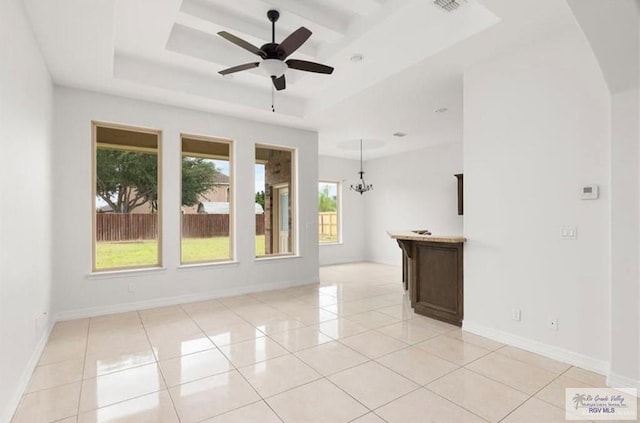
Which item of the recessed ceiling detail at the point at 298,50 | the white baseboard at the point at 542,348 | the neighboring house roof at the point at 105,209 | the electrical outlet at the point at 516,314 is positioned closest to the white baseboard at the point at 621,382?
the white baseboard at the point at 542,348

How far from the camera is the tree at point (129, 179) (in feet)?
14.9

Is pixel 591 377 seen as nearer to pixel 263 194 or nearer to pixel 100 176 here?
pixel 263 194

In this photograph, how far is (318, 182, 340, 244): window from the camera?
9.05 metres

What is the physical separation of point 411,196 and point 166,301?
591 centimetres

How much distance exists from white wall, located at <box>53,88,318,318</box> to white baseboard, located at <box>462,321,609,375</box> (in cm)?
331

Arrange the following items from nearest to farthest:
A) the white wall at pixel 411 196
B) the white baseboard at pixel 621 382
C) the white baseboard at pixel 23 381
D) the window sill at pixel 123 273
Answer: the white baseboard at pixel 23 381 → the white baseboard at pixel 621 382 → the window sill at pixel 123 273 → the white wall at pixel 411 196

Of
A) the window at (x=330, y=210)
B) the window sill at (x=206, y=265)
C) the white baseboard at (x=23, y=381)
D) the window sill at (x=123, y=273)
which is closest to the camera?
the white baseboard at (x=23, y=381)

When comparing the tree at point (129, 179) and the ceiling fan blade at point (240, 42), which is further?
the tree at point (129, 179)

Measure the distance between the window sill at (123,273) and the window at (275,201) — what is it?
1.72 metres

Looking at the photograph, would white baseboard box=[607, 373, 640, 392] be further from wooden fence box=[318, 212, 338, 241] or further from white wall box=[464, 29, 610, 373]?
wooden fence box=[318, 212, 338, 241]

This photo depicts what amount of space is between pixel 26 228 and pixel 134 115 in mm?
2388

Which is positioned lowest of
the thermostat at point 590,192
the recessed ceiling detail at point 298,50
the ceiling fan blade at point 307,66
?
the thermostat at point 590,192

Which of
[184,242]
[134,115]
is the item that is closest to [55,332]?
[184,242]

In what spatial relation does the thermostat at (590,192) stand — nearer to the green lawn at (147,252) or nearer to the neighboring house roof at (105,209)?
the green lawn at (147,252)
